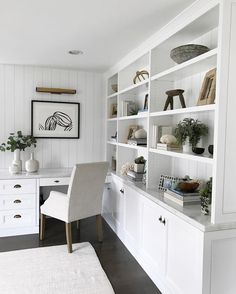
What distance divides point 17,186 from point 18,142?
2.27 feet

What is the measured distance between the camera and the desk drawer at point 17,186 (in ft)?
11.1

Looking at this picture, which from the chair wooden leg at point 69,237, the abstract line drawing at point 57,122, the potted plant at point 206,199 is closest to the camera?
the potted plant at point 206,199

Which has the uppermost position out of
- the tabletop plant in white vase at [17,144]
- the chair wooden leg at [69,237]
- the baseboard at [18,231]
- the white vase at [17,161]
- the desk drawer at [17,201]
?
the tabletop plant in white vase at [17,144]

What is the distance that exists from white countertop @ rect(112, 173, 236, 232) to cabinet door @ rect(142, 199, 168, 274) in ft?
0.23

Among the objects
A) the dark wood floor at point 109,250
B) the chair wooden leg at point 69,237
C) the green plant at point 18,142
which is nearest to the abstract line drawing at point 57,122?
the green plant at point 18,142

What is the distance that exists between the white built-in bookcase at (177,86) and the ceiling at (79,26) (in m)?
0.21

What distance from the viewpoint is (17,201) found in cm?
343

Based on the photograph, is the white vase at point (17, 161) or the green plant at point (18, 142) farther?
the green plant at point (18, 142)

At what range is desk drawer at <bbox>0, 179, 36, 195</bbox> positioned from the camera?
3.37 meters

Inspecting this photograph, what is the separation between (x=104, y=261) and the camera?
2.76m

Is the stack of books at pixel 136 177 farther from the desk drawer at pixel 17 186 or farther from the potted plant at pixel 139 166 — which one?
the desk drawer at pixel 17 186

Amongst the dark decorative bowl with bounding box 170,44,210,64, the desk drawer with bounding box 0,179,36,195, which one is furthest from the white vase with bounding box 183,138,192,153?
the desk drawer with bounding box 0,179,36,195

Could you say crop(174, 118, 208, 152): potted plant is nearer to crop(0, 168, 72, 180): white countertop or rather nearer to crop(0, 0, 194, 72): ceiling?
crop(0, 0, 194, 72): ceiling

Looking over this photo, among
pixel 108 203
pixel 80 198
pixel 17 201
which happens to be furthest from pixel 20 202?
pixel 108 203
